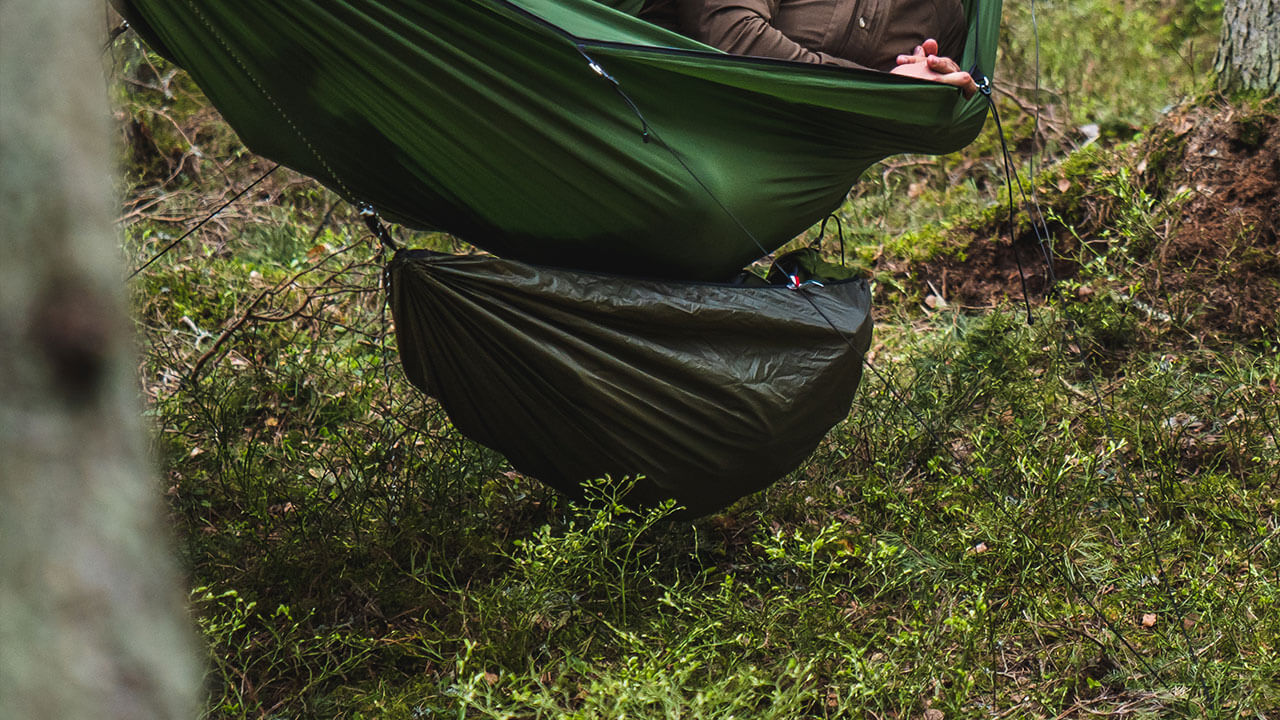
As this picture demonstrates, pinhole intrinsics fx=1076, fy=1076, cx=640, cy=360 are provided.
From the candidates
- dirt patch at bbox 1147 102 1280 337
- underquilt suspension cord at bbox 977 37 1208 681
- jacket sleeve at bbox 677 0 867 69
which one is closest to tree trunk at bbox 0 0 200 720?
jacket sleeve at bbox 677 0 867 69

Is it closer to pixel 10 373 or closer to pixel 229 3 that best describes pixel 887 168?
pixel 229 3

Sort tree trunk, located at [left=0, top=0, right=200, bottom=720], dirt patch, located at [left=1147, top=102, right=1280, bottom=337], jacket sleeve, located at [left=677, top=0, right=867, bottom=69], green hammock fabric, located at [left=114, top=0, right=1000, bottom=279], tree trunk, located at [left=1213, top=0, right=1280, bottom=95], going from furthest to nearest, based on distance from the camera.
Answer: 1. tree trunk, located at [left=1213, top=0, right=1280, bottom=95]
2. dirt patch, located at [left=1147, top=102, right=1280, bottom=337]
3. jacket sleeve, located at [left=677, top=0, right=867, bottom=69]
4. green hammock fabric, located at [left=114, top=0, right=1000, bottom=279]
5. tree trunk, located at [left=0, top=0, right=200, bottom=720]

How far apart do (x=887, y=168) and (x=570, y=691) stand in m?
2.97

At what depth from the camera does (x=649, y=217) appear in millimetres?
1969

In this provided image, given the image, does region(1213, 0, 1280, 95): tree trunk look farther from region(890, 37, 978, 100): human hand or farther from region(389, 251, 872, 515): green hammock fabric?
region(389, 251, 872, 515): green hammock fabric

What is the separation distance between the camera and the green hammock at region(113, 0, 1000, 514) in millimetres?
1845

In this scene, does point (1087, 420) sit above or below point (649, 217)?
below

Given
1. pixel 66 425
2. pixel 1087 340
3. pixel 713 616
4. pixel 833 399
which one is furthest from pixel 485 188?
pixel 1087 340

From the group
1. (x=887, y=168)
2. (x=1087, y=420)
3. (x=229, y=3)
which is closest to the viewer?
(x=229, y=3)

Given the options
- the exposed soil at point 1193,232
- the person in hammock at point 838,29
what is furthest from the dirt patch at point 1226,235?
the person in hammock at point 838,29

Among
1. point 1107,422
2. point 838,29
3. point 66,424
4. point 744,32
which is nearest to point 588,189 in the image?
point 744,32

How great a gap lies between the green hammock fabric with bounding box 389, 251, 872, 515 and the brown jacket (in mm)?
513

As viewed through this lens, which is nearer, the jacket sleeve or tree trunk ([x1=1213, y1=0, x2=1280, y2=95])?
the jacket sleeve

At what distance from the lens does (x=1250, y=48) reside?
10.6 feet
